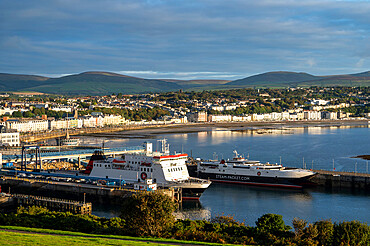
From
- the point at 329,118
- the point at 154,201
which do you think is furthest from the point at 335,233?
the point at 329,118

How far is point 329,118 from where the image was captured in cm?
16412

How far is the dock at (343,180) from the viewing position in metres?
39.0

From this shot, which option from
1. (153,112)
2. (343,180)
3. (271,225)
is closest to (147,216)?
→ (271,225)

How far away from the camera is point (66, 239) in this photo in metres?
17.9

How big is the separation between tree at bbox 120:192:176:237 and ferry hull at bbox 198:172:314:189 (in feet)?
68.6

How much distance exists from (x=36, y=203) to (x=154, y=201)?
12.5 m

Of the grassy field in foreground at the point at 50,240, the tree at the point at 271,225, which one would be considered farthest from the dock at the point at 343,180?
the grassy field in foreground at the point at 50,240

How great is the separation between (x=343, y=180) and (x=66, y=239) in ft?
87.4

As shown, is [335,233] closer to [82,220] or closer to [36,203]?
[82,220]

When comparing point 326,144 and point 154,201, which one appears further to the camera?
point 326,144

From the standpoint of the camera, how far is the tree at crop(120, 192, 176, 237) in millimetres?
20391

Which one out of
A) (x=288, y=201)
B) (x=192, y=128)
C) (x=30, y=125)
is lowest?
(x=288, y=201)

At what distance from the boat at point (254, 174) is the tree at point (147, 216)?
A: 68.6 feet

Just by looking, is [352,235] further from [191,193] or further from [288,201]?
[191,193]
